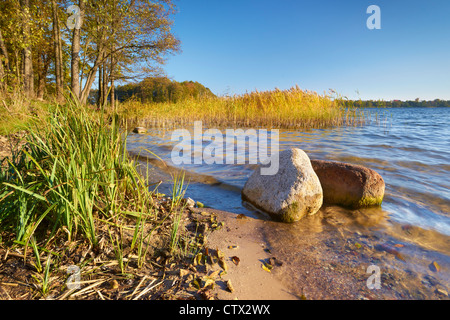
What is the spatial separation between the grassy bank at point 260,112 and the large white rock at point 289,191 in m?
11.0

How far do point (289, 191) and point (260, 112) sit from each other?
39.2 ft

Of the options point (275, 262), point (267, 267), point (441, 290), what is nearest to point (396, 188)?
point (441, 290)

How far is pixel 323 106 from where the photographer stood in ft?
49.3

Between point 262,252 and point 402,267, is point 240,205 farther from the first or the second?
point 402,267

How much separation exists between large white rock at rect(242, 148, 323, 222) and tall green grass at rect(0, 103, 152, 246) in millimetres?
1640

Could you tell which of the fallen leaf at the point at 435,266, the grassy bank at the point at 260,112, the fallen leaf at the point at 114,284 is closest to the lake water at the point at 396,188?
the fallen leaf at the point at 435,266

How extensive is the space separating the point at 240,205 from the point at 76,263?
238 centimetres

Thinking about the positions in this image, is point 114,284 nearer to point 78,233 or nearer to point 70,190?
point 78,233

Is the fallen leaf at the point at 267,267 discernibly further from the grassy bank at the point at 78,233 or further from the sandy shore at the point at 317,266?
the grassy bank at the point at 78,233

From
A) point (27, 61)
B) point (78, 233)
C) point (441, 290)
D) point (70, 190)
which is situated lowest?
point (441, 290)

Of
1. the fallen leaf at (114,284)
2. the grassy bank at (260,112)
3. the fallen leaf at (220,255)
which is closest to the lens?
the fallen leaf at (114,284)

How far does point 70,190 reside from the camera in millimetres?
2227

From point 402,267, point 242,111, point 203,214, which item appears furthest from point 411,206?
point 242,111

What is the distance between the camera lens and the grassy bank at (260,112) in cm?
1444
